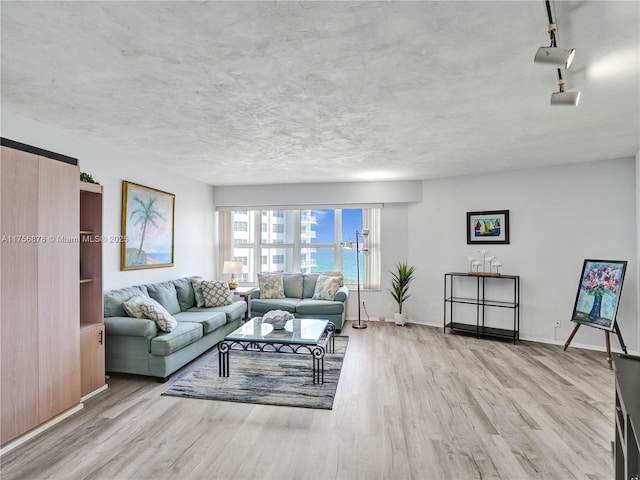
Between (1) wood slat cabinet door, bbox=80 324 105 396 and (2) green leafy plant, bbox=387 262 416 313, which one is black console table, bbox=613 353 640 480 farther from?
(2) green leafy plant, bbox=387 262 416 313

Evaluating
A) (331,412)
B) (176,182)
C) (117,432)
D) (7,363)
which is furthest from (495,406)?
(176,182)

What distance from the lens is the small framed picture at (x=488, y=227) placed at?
5.12 metres

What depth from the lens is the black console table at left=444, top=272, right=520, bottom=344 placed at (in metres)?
4.91

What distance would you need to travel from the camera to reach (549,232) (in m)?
4.79

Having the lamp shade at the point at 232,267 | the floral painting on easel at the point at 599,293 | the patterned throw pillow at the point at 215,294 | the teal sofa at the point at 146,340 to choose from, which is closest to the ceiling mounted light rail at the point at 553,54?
the floral painting on easel at the point at 599,293

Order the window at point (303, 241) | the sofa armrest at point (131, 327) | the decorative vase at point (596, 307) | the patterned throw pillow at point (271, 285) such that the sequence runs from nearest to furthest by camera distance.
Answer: the sofa armrest at point (131, 327) < the decorative vase at point (596, 307) < the patterned throw pillow at point (271, 285) < the window at point (303, 241)

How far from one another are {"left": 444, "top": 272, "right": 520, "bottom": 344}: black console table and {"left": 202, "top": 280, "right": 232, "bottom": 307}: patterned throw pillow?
133 inches

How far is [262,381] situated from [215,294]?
1965mm

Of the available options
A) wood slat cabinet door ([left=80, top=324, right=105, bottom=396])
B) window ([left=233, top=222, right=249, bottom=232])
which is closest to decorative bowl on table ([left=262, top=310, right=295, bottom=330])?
wood slat cabinet door ([left=80, top=324, right=105, bottom=396])

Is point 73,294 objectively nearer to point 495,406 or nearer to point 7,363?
point 7,363

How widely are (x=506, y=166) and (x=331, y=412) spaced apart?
13.2ft

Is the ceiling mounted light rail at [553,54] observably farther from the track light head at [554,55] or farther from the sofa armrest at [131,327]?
the sofa armrest at [131,327]

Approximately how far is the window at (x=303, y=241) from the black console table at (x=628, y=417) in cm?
462

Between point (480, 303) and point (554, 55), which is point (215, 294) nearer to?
point (480, 303)
